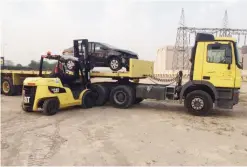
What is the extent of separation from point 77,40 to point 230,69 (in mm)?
6188

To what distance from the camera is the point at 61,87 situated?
382 inches

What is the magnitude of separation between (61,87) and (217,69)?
548 cm

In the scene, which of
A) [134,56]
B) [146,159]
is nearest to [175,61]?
[134,56]

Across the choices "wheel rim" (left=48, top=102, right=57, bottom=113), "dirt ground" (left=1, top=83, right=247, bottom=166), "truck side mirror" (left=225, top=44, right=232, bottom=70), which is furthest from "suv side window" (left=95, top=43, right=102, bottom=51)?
"truck side mirror" (left=225, top=44, right=232, bottom=70)

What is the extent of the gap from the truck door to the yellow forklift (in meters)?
4.70

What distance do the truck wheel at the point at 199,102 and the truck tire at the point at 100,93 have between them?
3.43 m

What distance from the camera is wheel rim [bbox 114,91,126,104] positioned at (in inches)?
441

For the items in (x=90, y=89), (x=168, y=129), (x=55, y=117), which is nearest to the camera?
(x=168, y=129)

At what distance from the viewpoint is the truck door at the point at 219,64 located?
30.0 feet

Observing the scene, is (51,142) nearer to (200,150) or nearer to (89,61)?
(200,150)

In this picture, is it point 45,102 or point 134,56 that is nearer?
point 45,102

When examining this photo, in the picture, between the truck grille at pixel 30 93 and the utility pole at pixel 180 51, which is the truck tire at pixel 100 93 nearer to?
the truck grille at pixel 30 93

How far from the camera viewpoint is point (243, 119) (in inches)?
371

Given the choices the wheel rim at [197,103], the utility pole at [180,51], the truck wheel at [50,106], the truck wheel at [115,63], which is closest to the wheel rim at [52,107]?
the truck wheel at [50,106]
